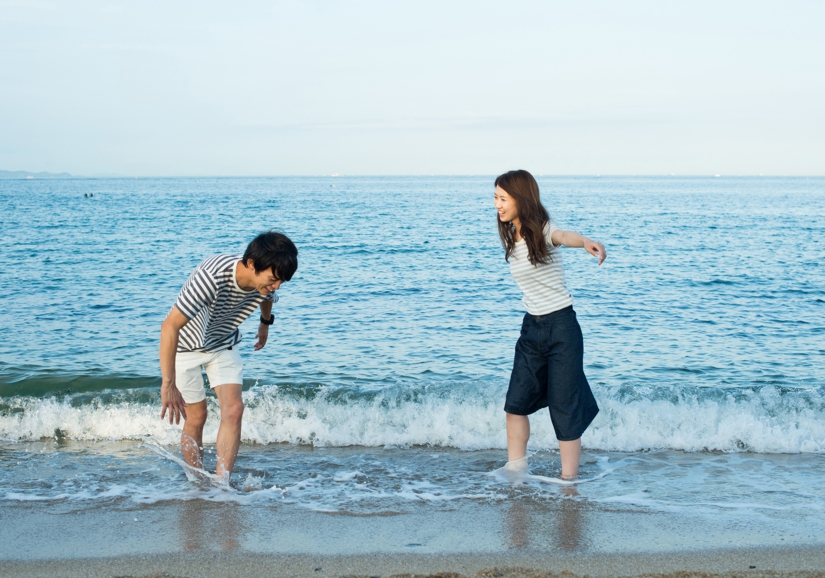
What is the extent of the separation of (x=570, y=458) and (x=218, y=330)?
2.38 meters

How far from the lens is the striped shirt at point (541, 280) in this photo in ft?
14.0

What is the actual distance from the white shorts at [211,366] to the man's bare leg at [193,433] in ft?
0.74

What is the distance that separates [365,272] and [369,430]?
11.8 m

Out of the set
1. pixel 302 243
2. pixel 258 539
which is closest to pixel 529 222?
pixel 258 539

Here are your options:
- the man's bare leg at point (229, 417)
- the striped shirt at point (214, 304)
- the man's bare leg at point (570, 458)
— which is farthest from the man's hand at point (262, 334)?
the man's bare leg at point (570, 458)

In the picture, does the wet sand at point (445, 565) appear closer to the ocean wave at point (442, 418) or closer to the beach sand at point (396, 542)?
the beach sand at point (396, 542)

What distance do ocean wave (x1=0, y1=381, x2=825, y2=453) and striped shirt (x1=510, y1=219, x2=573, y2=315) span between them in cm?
186

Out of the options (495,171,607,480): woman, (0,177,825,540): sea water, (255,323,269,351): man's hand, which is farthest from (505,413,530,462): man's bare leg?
(255,323,269,351): man's hand

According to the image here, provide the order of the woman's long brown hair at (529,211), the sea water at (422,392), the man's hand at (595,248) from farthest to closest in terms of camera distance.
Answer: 1. the sea water at (422,392)
2. the woman's long brown hair at (529,211)
3. the man's hand at (595,248)

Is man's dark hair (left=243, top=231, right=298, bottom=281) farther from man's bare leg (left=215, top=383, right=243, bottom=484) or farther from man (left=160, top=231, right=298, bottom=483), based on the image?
man's bare leg (left=215, top=383, right=243, bottom=484)

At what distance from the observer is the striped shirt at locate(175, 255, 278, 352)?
12.6 feet

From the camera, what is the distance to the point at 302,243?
2564 cm

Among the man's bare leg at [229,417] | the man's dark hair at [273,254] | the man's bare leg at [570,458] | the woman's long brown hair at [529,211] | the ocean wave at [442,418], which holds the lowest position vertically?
the ocean wave at [442,418]

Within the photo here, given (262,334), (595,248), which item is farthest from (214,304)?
(595,248)
